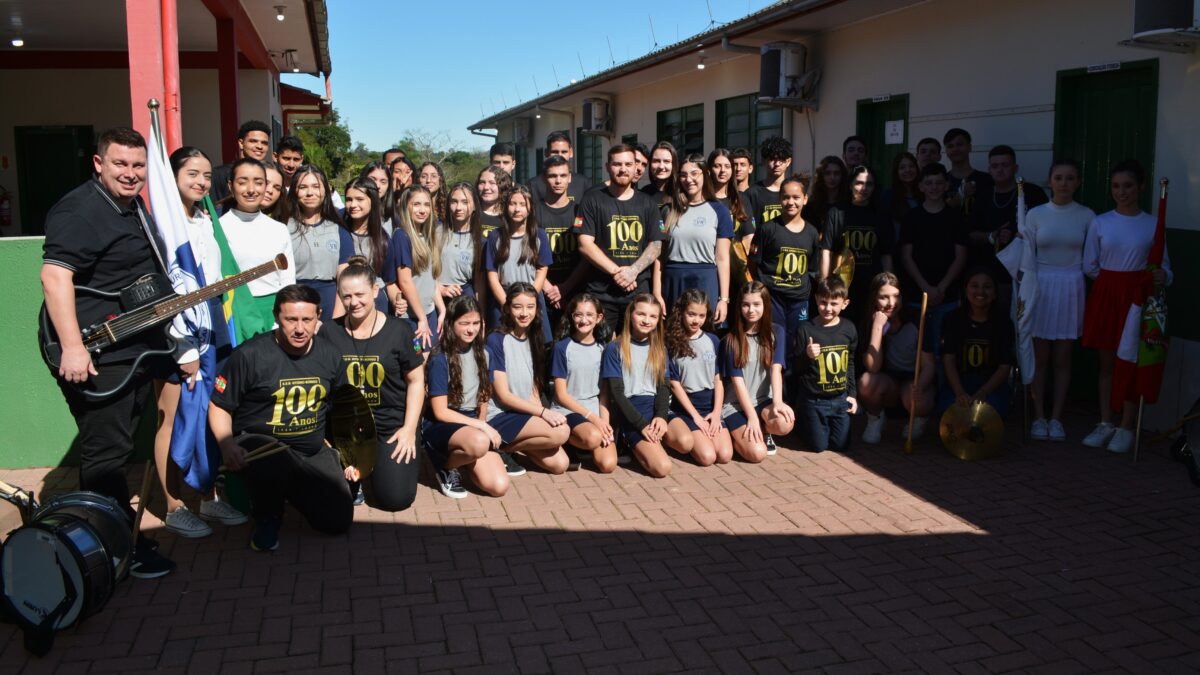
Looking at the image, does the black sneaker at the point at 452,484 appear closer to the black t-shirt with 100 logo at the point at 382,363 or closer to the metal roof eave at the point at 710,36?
the black t-shirt with 100 logo at the point at 382,363

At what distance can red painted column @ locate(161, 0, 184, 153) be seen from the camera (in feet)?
21.1

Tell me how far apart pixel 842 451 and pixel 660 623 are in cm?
310

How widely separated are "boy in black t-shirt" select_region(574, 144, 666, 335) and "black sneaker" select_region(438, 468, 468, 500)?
5.18 feet

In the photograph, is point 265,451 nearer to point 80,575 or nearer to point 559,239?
point 80,575

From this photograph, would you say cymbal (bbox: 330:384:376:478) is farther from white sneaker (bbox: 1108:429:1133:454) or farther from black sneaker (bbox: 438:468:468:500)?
white sneaker (bbox: 1108:429:1133:454)

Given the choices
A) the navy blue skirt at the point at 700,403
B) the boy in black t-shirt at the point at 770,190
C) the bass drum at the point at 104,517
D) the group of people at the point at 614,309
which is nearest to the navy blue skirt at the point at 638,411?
the group of people at the point at 614,309

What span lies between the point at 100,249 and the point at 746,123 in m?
10.9

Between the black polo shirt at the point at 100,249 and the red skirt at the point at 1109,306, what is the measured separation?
19.8 feet

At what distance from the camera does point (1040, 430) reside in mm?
7098

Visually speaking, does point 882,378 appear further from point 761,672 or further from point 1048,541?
point 761,672

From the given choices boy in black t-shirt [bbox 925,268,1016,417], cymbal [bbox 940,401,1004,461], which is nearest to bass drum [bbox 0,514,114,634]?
cymbal [bbox 940,401,1004,461]

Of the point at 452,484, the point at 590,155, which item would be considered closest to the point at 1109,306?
the point at 452,484

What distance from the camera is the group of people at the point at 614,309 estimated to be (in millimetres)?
5188

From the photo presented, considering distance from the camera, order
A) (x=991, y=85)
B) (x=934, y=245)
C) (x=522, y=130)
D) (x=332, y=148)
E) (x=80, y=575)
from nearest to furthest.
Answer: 1. (x=80, y=575)
2. (x=934, y=245)
3. (x=991, y=85)
4. (x=522, y=130)
5. (x=332, y=148)
